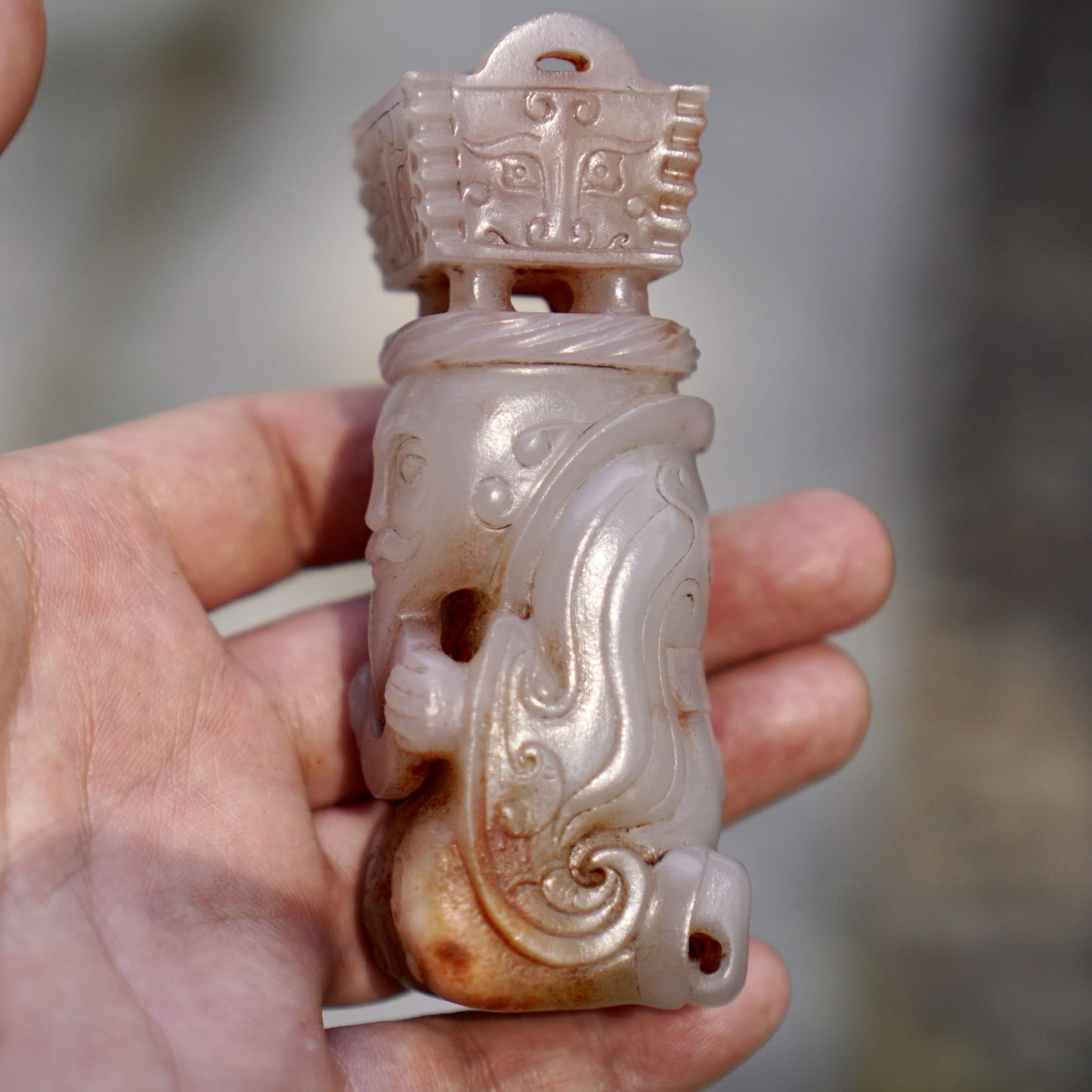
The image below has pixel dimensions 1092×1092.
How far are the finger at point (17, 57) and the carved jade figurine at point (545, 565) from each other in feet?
1.59

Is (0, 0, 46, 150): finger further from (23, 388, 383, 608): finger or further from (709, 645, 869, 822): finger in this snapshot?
(709, 645, 869, 822): finger

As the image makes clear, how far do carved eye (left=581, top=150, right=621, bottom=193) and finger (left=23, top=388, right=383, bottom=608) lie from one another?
74cm

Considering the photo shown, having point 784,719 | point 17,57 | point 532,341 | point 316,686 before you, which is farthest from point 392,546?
point 784,719

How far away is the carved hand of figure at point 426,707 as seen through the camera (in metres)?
1.55

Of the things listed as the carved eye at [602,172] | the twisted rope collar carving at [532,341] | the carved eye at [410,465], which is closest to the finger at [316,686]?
the carved eye at [410,465]

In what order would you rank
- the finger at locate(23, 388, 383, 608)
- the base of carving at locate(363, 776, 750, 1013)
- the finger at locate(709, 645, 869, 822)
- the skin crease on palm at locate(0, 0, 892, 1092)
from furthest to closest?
the finger at locate(709, 645, 869, 822) → the finger at locate(23, 388, 383, 608) → the base of carving at locate(363, 776, 750, 1013) → the skin crease on palm at locate(0, 0, 892, 1092)

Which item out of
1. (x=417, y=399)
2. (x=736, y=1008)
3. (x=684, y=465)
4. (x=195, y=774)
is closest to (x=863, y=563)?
(x=684, y=465)

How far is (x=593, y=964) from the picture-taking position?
1.55m

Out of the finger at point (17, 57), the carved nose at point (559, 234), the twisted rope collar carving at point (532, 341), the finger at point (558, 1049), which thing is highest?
the finger at point (17, 57)

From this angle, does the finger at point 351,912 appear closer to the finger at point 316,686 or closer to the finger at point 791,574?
the finger at point 316,686

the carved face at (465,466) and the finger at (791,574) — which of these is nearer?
the carved face at (465,466)

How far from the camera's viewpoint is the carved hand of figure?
1.55m

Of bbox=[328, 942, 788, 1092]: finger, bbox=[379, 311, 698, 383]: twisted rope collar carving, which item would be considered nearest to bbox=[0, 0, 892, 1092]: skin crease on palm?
bbox=[328, 942, 788, 1092]: finger

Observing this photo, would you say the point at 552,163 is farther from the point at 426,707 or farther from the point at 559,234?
the point at 426,707
